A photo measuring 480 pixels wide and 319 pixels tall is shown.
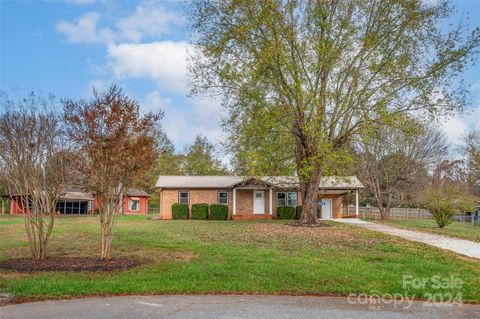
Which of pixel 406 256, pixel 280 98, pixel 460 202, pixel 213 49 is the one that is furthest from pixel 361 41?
pixel 406 256

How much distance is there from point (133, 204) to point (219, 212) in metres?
20.8

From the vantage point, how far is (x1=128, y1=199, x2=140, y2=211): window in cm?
4934

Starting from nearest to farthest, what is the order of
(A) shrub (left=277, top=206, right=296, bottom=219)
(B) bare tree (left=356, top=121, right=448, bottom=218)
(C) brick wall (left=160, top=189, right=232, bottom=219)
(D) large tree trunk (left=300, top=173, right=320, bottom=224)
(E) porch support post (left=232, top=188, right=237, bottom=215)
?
(D) large tree trunk (left=300, top=173, right=320, bottom=224) → (A) shrub (left=277, top=206, right=296, bottom=219) → (E) porch support post (left=232, top=188, right=237, bottom=215) → (C) brick wall (left=160, top=189, right=232, bottom=219) → (B) bare tree (left=356, top=121, right=448, bottom=218)

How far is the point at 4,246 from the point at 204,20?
537 inches

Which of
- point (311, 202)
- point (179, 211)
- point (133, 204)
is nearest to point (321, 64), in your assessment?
point (311, 202)

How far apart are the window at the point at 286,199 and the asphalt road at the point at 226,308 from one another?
26.5 m

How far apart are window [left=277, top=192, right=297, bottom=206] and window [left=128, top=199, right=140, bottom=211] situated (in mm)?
22245

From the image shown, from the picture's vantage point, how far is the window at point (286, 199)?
3338cm

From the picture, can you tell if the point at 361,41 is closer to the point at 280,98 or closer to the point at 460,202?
the point at 280,98

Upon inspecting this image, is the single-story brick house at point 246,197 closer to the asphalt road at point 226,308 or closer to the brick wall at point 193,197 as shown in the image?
the brick wall at point 193,197

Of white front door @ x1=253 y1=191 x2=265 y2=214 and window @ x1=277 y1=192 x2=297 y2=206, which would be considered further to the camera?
window @ x1=277 y1=192 x2=297 y2=206

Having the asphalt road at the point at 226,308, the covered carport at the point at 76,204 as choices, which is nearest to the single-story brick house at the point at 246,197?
the covered carport at the point at 76,204

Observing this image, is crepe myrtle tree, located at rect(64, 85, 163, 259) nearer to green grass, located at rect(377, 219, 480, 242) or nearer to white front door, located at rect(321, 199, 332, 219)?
green grass, located at rect(377, 219, 480, 242)

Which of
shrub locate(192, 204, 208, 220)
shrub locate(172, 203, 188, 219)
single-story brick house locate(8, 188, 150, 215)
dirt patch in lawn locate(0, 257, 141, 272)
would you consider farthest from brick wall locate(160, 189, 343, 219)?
dirt patch in lawn locate(0, 257, 141, 272)
